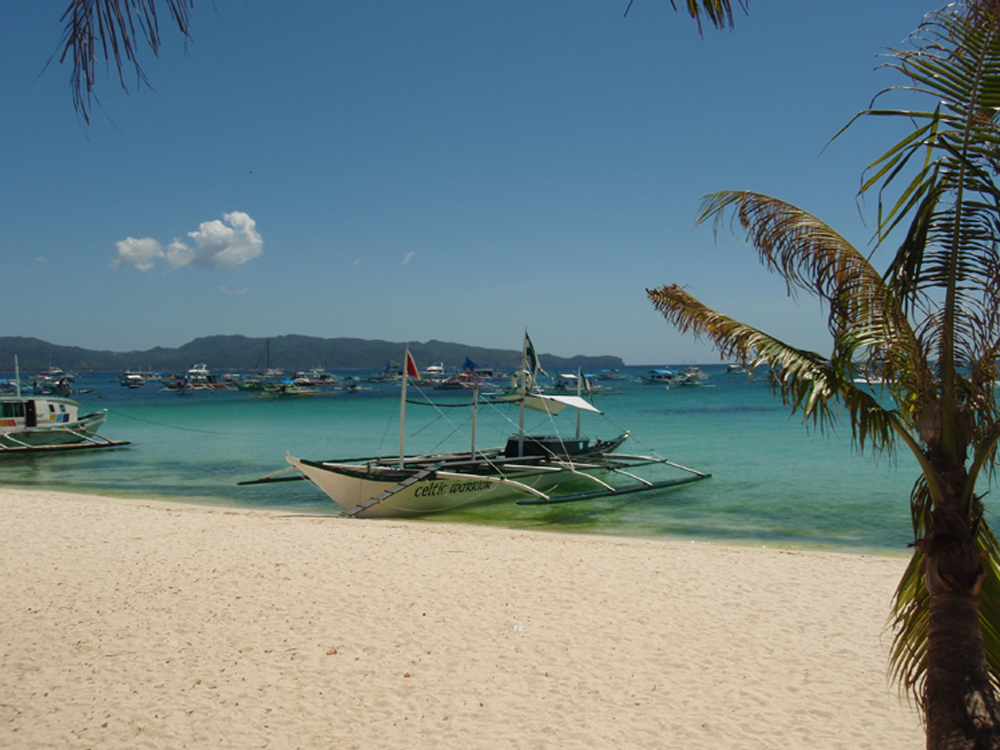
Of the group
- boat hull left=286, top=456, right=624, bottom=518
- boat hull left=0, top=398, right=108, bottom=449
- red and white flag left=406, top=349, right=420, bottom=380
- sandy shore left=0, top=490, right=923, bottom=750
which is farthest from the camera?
boat hull left=0, top=398, right=108, bottom=449

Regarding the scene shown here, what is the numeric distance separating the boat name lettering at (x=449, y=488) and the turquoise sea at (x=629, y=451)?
1.68ft

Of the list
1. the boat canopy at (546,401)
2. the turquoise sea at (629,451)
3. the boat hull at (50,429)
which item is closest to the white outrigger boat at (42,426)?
the boat hull at (50,429)

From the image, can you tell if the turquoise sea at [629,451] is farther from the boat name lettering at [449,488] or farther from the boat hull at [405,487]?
the boat name lettering at [449,488]

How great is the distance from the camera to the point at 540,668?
5633mm

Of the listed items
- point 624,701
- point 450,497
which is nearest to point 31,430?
point 450,497

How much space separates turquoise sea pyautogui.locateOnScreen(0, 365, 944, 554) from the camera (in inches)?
522

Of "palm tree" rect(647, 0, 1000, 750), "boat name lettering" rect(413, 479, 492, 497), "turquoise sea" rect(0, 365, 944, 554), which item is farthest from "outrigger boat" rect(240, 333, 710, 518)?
"palm tree" rect(647, 0, 1000, 750)

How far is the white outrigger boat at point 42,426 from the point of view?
78.7 feet

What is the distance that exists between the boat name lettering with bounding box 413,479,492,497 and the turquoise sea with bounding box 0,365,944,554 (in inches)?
20.2

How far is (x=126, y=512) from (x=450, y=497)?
20.4 ft

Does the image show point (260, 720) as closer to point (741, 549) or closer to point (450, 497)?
point (741, 549)

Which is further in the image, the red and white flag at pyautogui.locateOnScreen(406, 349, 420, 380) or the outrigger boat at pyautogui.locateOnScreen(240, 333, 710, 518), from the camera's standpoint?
the outrigger boat at pyautogui.locateOnScreen(240, 333, 710, 518)

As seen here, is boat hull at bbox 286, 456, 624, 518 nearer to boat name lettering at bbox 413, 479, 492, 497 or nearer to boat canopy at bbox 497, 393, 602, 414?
boat name lettering at bbox 413, 479, 492, 497

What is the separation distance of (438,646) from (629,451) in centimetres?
2293
